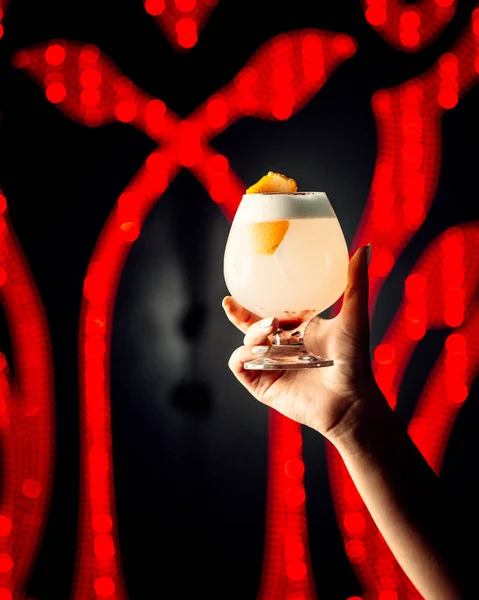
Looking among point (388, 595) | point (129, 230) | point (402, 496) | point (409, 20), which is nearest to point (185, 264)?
point (129, 230)

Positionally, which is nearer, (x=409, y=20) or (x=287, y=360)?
(x=287, y=360)

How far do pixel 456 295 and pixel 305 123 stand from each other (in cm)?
89

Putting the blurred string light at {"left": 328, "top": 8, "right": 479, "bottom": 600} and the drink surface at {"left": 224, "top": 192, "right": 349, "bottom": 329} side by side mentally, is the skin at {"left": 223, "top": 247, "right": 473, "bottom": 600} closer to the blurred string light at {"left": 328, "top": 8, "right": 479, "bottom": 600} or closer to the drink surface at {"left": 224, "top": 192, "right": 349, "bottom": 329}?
the drink surface at {"left": 224, "top": 192, "right": 349, "bottom": 329}

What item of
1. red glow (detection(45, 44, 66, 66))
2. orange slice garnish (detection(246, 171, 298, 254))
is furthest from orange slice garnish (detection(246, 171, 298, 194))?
red glow (detection(45, 44, 66, 66))

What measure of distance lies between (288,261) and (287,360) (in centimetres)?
20

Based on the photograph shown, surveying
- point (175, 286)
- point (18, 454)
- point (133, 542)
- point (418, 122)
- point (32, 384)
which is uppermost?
point (418, 122)

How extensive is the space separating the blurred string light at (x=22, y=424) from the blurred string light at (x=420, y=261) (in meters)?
1.13

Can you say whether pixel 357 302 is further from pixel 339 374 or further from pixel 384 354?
pixel 384 354

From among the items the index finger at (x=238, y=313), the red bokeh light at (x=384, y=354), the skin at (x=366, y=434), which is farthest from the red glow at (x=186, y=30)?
A: the skin at (x=366, y=434)

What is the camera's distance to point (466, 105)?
9.10ft

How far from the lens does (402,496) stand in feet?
4.30

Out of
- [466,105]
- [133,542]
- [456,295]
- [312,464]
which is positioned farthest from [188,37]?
[133,542]

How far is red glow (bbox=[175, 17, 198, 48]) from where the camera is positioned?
2762 millimetres

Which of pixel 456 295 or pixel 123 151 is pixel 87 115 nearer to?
pixel 123 151
